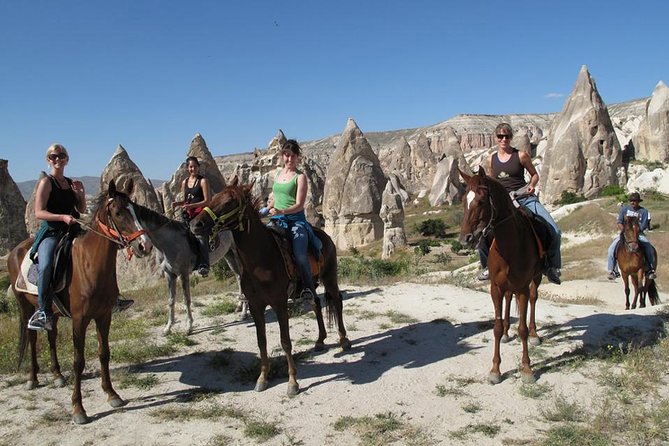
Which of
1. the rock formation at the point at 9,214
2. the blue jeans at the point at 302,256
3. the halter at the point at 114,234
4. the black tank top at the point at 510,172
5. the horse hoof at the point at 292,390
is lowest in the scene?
the horse hoof at the point at 292,390

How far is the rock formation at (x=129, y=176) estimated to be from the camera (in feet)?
51.0

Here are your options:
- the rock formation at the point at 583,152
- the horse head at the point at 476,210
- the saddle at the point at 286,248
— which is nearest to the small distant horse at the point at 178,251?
the saddle at the point at 286,248

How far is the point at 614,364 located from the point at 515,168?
7.85ft

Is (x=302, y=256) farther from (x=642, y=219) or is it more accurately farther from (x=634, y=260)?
(x=634, y=260)

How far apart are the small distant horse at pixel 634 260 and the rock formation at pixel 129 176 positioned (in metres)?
12.3

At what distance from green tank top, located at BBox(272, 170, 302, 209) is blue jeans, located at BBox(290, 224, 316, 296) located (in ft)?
1.00

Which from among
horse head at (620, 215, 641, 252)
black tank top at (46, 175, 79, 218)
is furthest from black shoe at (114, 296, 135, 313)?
horse head at (620, 215, 641, 252)

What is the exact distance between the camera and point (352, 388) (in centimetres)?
547

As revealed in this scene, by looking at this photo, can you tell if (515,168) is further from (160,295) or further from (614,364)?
(160,295)

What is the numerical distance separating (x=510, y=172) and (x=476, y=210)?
145 centimetres

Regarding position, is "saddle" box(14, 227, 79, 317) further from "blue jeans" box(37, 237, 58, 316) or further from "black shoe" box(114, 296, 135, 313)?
"black shoe" box(114, 296, 135, 313)

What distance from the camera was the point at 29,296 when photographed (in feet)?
18.1

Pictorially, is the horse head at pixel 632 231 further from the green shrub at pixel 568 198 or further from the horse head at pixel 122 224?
the green shrub at pixel 568 198

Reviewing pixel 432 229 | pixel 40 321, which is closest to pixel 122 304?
pixel 40 321
